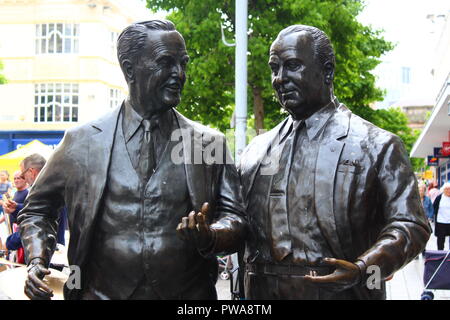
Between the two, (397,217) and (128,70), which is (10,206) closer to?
(128,70)

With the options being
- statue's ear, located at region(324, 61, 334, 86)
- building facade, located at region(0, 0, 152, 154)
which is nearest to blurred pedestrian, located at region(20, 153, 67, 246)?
statue's ear, located at region(324, 61, 334, 86)

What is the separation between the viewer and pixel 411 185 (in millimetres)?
3396

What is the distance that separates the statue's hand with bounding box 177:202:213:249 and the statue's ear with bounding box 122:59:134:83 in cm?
88

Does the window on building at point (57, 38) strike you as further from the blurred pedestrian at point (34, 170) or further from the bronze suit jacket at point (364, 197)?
the bronze suit jacket at point (364, 197)

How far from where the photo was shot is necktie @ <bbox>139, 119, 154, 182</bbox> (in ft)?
11.3

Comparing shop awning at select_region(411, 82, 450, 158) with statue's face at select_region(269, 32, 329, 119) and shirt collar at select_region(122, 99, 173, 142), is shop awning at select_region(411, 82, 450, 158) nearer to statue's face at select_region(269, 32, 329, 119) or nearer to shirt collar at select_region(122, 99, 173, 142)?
statue's face at select_region(269, 32, 329, 119)

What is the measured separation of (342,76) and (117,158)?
1446 cm

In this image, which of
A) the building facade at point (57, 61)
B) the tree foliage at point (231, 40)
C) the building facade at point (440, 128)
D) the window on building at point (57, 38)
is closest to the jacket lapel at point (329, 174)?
the tree foliage at point (231, 40)

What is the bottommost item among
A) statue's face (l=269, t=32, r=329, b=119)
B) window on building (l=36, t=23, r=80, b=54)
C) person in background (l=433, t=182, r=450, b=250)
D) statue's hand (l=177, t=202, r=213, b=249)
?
person in background (l=433, t=182, r=450, b=250)

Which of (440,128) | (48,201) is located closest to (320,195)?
(48,201)

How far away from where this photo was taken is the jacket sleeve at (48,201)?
342cm

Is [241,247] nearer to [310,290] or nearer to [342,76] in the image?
[310,290]

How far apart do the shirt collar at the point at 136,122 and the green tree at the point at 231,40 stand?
37.7 feet

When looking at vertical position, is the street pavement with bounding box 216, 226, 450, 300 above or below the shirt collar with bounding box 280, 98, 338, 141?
below
